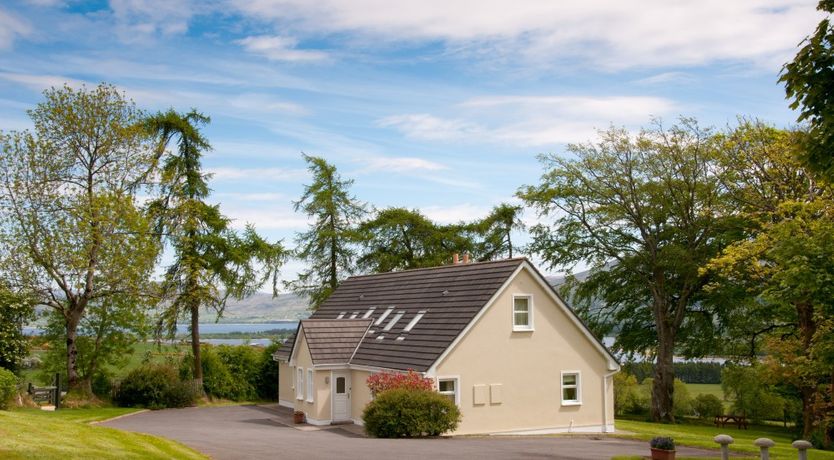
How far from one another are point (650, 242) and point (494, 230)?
54.0 feet

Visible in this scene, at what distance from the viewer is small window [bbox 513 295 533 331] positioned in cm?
3027

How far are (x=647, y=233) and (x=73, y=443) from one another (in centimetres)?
3579

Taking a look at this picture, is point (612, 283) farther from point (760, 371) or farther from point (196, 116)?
point (196, 116)

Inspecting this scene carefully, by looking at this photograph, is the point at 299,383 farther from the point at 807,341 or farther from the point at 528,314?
the point at 807,341

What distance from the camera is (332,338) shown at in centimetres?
3338

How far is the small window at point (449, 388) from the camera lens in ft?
93.2

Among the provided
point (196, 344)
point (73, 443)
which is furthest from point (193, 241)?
point (73, 443)

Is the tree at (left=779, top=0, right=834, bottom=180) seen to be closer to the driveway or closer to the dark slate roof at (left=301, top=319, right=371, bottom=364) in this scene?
the driveway

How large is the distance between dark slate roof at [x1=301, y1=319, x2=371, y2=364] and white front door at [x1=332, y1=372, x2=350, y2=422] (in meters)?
0.66

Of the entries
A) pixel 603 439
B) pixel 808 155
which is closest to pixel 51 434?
pixel 808 155

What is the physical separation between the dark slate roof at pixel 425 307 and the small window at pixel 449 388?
1.04 metres

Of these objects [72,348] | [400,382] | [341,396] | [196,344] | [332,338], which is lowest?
[341,396]

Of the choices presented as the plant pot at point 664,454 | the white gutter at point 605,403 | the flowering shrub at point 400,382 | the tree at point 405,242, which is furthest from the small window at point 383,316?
the tree at point 405,242

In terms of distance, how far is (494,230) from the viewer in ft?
193
